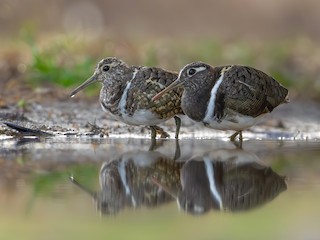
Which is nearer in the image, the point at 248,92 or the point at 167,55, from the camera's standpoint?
the point at 248,92

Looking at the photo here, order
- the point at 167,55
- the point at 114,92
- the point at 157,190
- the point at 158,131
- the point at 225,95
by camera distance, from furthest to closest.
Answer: the point at 167,55
the point at 158,131
the point at 114,92
the point at 225,95
the point at 157,190

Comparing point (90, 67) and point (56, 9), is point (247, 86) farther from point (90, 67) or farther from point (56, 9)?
point (56, 9)

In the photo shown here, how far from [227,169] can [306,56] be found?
8.58 m

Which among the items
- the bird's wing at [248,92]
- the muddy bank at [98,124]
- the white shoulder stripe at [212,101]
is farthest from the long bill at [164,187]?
the muddy bank at [98,124]

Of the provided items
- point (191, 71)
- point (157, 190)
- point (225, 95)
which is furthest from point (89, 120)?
point (157, 190)

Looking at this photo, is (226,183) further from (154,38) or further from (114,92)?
(154,38)

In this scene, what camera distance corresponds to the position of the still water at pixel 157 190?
5.79 m

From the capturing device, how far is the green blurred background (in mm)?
13258

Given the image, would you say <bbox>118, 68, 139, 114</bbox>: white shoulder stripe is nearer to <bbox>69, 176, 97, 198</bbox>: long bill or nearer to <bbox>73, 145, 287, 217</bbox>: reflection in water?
<bbox>73, 145, 287, 217</bbox>: reflection in water

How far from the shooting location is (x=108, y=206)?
649 centimetres

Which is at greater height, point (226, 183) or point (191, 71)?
point (191, 71)

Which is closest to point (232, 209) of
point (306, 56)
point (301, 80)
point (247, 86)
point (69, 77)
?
point (247, 86)

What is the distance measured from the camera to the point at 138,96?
9570 millimetres

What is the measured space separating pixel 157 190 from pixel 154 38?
36.9 ft
